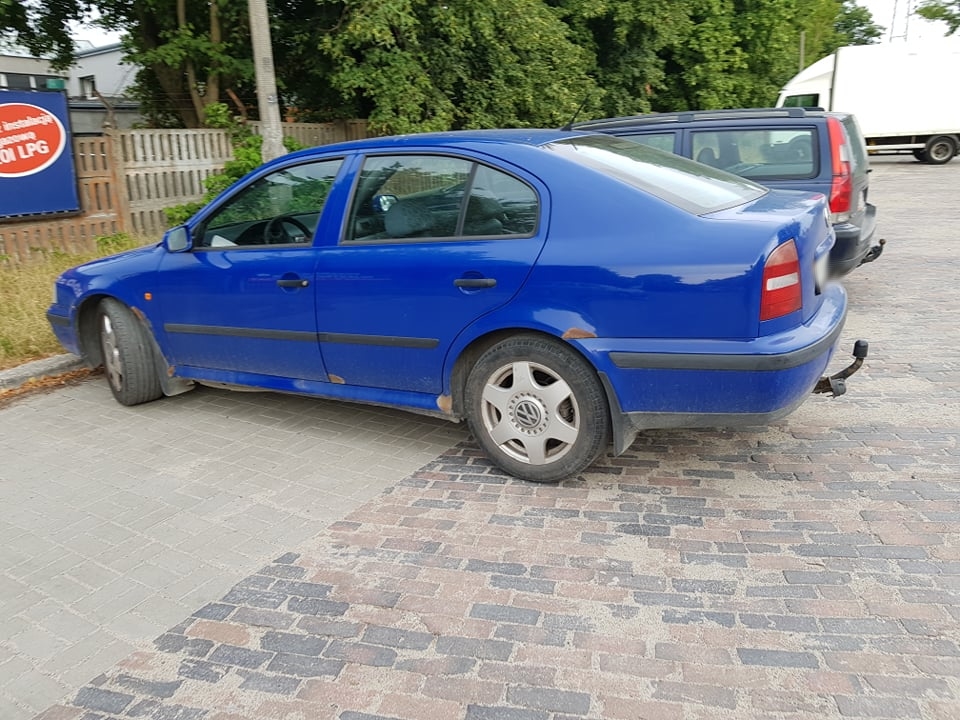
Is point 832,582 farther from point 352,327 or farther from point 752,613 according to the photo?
point 352,327

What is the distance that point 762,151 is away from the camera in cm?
715

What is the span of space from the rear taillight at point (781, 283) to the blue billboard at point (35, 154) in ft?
27.3

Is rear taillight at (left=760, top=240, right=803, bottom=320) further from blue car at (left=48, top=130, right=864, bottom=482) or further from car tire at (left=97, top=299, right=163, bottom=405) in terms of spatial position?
car tire at (left=97, top=299, right=163, bottom=405)

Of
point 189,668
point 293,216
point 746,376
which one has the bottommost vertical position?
point 189,668

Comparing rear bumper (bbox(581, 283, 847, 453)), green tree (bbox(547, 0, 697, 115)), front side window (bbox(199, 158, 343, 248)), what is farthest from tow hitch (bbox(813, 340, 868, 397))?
green tree (bbox(547, 0, 697, 115))

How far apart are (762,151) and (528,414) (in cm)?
446

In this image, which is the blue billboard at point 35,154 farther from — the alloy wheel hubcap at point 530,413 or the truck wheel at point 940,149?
the truck wheel at point 940,149

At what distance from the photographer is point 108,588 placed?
10.6ft

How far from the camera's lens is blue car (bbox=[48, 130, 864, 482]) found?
11.3 feet

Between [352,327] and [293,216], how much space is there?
2.82 feet

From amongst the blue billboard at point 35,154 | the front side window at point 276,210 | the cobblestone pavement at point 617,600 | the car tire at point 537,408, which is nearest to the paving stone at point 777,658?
the cobblestone pavement at point 617,600

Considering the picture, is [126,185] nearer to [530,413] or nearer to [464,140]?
[464,140]

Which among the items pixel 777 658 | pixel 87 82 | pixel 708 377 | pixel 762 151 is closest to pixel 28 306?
pixel 708 377

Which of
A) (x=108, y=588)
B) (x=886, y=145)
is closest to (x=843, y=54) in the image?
(x=886, y=145)
